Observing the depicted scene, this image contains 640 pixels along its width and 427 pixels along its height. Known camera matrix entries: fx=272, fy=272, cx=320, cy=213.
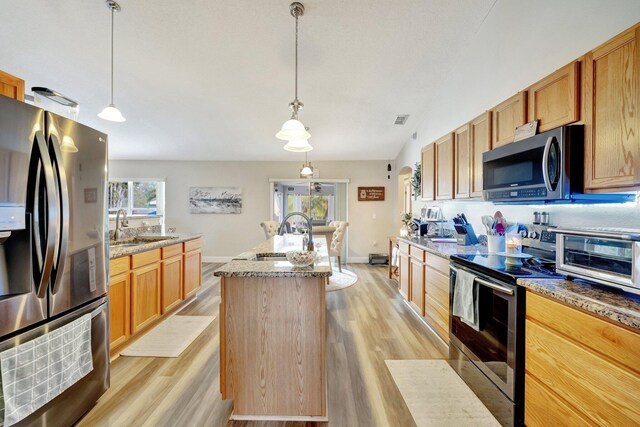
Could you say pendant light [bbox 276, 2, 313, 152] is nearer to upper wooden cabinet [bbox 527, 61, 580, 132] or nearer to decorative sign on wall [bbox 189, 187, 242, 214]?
upper wooden cabinet [bbox 527, 61, 580, 132]

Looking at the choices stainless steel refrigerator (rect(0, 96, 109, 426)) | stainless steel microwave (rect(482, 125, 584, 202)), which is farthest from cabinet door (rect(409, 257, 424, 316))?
stainless steel refrigerator (rect(0, 96, 109, 426))

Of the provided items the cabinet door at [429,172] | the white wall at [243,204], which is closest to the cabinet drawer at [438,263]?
the cabinet door at [429,172]

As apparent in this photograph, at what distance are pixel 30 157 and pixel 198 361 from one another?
6.14ft

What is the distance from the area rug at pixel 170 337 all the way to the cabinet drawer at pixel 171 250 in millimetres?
748

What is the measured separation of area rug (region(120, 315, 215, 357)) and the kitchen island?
1.13 meters

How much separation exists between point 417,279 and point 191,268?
2.92 meters

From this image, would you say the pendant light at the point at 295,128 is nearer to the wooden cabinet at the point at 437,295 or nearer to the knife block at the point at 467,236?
the wooden cabinet at the point at 437,295

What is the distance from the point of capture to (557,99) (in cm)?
172

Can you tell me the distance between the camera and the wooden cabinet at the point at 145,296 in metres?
2.53

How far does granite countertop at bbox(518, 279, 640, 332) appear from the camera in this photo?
1022 mm

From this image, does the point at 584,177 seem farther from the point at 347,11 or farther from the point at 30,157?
the point at 30,157

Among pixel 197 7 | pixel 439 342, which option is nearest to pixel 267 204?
pixel 197 7

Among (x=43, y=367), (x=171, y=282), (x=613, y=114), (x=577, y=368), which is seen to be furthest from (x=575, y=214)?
(x=171, y=282)

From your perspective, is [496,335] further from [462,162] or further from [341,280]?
[341,280]
